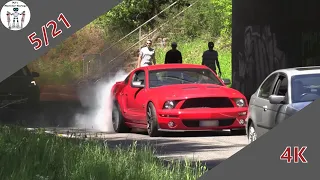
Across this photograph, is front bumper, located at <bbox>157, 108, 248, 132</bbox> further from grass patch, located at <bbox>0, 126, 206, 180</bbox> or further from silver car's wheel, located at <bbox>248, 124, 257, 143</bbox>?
grass patch, located at <bbox>0, 126, 206, 180</bbox>

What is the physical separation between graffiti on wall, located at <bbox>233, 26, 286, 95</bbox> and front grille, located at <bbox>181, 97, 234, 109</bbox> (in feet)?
33.5

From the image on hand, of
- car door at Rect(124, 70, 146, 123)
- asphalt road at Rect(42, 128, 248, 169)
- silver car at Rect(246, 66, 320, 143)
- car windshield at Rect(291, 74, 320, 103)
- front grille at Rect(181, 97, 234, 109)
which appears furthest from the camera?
car door at Rect(124, 70, 146, 123)

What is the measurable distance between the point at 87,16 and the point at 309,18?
17.6 metres

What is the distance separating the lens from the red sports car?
2047cm

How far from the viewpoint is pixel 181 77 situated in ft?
72.4

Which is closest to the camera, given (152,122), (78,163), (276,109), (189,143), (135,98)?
(78,163)

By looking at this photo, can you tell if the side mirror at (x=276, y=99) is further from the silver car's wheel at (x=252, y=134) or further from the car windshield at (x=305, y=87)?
the silver car's wheel at (x=252, y=134)

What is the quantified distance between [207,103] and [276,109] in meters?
4.09

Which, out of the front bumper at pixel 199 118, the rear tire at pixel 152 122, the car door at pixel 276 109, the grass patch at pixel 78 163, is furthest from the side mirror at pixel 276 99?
the rear tire at pixel 152 122

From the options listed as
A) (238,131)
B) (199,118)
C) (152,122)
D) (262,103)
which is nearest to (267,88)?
(262,103)

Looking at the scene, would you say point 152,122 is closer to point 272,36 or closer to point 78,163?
point 78,163

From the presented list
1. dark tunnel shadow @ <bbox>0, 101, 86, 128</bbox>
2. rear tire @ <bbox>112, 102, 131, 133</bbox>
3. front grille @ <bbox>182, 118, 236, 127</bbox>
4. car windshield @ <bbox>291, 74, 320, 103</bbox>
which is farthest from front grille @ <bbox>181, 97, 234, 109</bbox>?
dark tunnel shadow @ <bbox>0, 101, 86, 128</bbox>

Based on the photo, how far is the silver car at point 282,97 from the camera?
16.2 metres

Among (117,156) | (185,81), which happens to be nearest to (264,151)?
(117,156)
